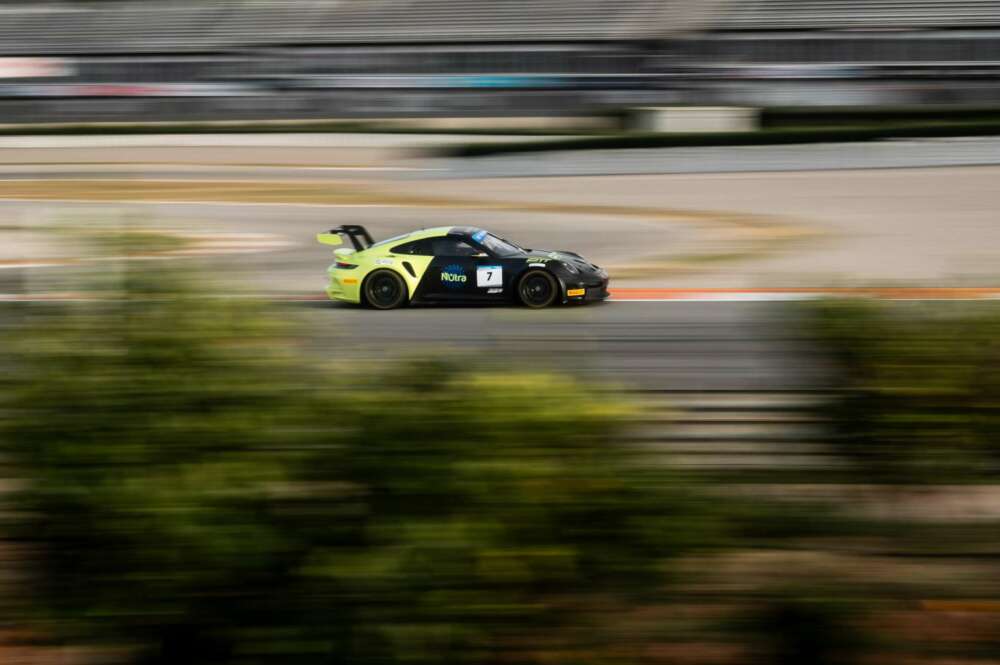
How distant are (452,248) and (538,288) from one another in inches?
40.1

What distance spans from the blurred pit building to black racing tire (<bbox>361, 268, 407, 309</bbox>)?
1047 inches

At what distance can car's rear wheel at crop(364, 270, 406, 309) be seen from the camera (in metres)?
12.1

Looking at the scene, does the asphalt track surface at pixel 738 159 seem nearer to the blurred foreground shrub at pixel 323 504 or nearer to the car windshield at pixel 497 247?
the car windshield at pixel 497 247

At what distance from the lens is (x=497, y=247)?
11922 millimetres

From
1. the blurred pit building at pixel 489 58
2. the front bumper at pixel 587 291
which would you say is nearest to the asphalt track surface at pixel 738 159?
the blurred pit building at pixel 489 58

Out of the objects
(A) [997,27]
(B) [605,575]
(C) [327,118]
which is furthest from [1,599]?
(A) [997,27]

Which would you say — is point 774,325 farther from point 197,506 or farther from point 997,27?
point 997,27

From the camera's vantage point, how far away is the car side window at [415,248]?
1196cm

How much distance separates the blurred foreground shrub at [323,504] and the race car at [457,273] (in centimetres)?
806

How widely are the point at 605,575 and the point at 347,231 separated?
918 cm

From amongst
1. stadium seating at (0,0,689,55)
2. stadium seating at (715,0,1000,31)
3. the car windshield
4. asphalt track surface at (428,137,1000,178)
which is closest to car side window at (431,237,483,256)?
the car windshield

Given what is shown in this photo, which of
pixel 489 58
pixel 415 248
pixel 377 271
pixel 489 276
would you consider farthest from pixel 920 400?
pixel 489 58

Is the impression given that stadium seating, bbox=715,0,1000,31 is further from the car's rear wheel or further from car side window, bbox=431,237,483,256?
the car's rear wheel

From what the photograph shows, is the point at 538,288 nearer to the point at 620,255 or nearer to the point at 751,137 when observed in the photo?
the point at 620,255
